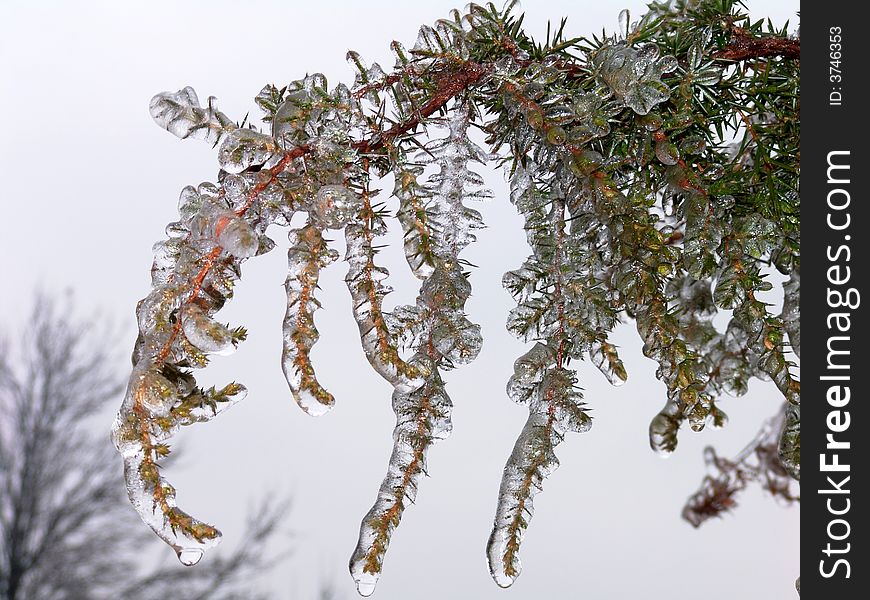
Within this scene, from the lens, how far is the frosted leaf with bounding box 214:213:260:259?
0.36 metres

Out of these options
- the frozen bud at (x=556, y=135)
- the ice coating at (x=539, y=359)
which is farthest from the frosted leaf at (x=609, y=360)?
the frozen bud at (x=556, y=135)

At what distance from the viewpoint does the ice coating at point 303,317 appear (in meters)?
0.36

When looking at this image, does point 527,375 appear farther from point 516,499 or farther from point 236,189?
point 236,189

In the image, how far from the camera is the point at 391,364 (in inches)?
14.8

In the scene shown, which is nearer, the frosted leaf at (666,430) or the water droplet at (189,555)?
the water droplet at (189,555)

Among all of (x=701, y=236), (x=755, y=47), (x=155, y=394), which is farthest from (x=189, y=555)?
(x=755, y=47)

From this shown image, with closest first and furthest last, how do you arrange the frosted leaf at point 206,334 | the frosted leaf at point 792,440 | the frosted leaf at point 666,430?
the frosted leaf at point 206,334 < the frosted leaf at point 792,440 < the frosted leaf at point 666,430

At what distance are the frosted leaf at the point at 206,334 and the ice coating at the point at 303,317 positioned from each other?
1.0 inches

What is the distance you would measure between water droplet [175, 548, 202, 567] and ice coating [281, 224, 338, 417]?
0.08 meters

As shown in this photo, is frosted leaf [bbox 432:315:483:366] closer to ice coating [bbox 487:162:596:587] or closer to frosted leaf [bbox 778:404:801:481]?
ice coating [bbox 487:162:596:587]

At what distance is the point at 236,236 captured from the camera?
1.19ft

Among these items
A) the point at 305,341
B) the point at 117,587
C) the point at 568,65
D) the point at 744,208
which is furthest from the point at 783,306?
the point at 117,587

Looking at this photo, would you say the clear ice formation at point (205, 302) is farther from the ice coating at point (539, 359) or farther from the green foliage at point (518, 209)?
the ice coating at point (539, 359)

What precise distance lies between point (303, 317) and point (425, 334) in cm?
8
